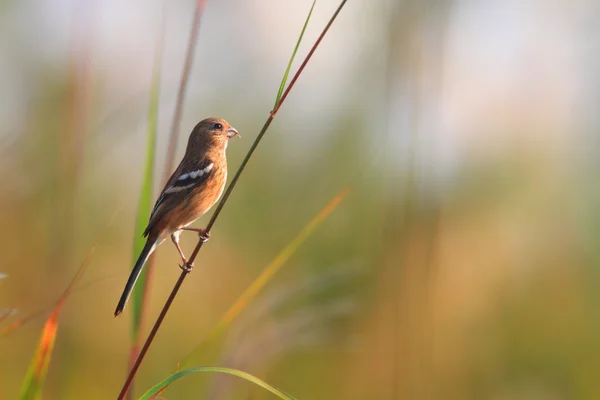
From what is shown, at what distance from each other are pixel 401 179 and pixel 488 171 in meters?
2.20

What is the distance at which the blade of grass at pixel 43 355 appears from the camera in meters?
1.45

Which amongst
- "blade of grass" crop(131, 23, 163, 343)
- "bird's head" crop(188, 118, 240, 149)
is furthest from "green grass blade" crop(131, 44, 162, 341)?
"bird's head" crop(188, 118, 240, 149)

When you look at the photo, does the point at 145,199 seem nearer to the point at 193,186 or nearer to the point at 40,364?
the point at 40,364

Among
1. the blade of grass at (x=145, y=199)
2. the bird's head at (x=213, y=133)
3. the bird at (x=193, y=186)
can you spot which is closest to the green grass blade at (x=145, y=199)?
the blade of grass at (x=145, y=199)

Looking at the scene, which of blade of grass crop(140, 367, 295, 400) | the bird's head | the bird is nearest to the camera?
blade of grass crop(140, 367, 295, 400)

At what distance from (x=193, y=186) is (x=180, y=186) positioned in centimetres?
5

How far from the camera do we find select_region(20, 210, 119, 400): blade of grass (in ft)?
4.75

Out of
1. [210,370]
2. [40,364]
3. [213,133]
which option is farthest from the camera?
[213,133]

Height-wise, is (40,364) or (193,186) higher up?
(193,186)

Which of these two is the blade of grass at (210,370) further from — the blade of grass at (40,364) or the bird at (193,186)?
the bird at (193,186)

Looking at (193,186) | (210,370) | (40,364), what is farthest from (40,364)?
(193,186)

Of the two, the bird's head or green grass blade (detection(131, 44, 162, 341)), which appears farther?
the bird's head

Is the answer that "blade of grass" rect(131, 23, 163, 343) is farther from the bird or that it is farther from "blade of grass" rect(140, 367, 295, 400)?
the bird

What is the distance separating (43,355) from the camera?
151cm
